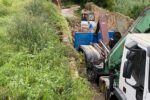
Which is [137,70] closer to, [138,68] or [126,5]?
[138,68]

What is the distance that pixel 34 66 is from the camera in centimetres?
898

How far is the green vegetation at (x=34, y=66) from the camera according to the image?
7.44 m

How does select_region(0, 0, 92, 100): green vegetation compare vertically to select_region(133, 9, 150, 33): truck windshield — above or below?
below

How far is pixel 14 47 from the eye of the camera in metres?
10.6

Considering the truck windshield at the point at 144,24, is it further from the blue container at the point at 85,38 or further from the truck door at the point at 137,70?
the blue container at the point at 85,38

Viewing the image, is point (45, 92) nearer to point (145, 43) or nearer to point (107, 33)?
point (145, 43)

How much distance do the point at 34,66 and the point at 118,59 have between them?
2.49 meters

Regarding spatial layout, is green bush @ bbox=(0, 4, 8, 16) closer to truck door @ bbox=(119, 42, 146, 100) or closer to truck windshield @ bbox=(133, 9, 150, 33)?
truck windshield @ bbox=(133, 9, 150, 33)

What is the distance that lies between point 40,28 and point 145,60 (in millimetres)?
5131

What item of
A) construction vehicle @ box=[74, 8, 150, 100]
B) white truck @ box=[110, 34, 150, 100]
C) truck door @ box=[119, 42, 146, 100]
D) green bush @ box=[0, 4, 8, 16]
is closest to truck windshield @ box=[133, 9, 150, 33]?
construction vehicle @ box=[74, 8, 150, 100]

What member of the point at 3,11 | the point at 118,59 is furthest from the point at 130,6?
the point at 118,59

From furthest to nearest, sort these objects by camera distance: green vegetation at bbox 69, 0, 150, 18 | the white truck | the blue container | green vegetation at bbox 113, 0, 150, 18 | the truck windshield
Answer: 1. green vegetation at bbox 69, 0, 150, 18
2. green vegetation at bbox 113, 0, 150, 18
3. the blue container
4. the truck windshield
5. the white truck

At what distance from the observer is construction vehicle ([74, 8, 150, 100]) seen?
691 centimetres

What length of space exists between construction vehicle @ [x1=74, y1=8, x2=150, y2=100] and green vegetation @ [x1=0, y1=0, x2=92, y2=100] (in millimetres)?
803
